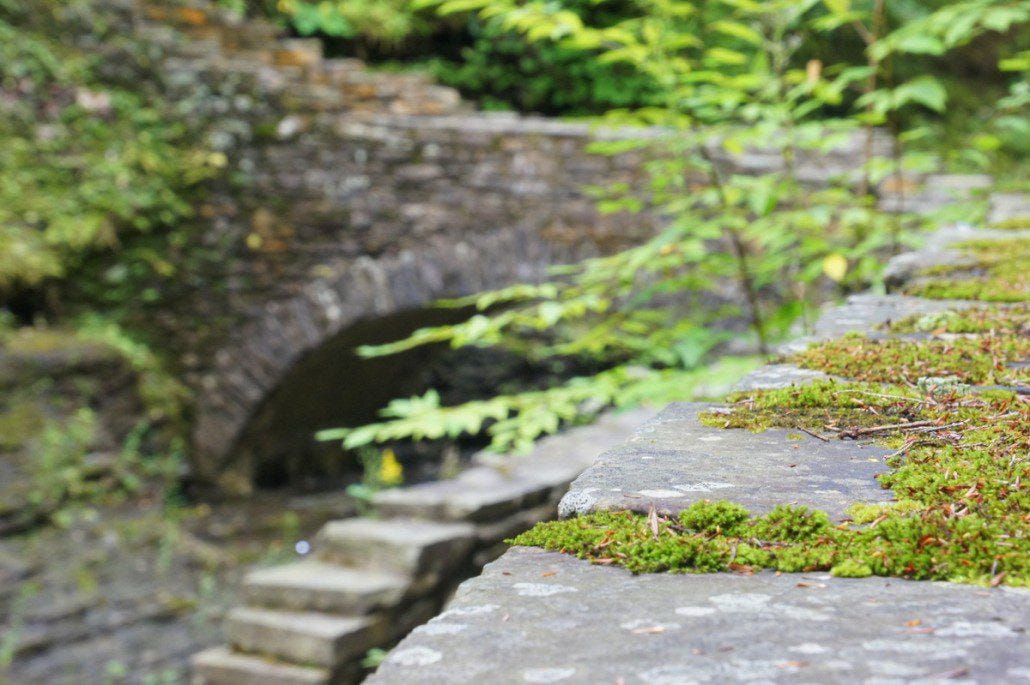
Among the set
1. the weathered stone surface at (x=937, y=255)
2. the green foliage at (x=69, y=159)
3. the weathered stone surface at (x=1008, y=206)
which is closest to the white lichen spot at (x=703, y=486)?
the weathered stone surface at (x=937, y=255)

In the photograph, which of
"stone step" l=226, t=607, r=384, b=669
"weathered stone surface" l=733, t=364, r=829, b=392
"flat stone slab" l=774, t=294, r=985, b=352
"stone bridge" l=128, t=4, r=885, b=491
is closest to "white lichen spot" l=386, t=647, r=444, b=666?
"weathered stone surface" l=733, t=364, r=829, b=392

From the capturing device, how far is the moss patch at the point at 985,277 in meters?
2.14

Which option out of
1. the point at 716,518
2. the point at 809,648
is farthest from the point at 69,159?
the point at 809,648

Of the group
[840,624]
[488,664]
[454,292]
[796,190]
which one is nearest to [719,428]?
[840,624]

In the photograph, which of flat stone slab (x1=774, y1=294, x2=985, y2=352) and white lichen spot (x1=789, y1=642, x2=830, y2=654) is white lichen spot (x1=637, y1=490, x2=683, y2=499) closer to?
white lichen spot (x1=789, y1=642, x2=830, y2=654)

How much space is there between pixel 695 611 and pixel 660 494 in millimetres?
253

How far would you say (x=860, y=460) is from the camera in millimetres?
1164

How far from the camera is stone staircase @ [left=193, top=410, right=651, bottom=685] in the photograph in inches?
145

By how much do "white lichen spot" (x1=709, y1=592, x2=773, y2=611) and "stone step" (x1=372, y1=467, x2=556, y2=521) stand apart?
10.6ft

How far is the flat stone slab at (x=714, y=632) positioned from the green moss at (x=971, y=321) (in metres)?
1.11

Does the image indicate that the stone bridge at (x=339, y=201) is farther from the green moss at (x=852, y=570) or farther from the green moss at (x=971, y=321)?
the green moss at (x=852, y=570)

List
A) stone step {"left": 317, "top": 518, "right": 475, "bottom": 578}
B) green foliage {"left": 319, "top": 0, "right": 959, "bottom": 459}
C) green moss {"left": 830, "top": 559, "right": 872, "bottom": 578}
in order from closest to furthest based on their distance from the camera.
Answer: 1. green moss {"left": 830, "top": 559, "right": 872, "bottom": 578}
2. green foliage {"left": 319, "top": 0, "right": 959, "bottom": 459}
3. stone step {"left": 317, "top": 518, "right": 475, "bottom": 578}

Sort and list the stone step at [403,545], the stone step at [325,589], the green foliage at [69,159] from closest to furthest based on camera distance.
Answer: the stone step at [325,589], the stone step at [403,545], the green foliage at [69,159]

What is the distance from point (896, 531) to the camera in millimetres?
923
